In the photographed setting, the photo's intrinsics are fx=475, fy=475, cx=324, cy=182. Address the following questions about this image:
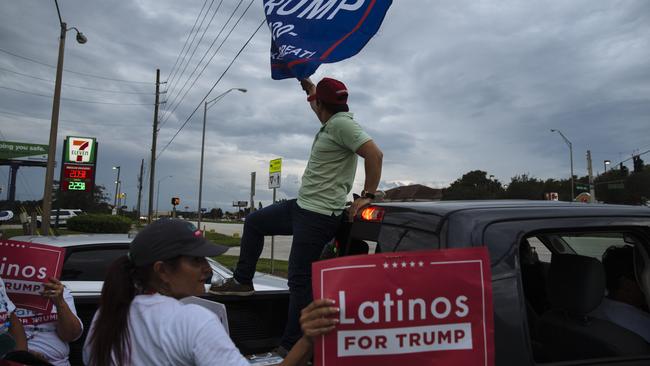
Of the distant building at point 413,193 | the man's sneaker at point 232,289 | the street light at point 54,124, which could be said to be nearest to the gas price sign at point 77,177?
the street light at point 54,124

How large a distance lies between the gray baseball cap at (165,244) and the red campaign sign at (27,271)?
3.41 ft

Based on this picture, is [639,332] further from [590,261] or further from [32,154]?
[32,154]

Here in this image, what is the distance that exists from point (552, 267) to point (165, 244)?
174 cm

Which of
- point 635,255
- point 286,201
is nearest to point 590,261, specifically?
point 635,255

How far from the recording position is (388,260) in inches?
55.2

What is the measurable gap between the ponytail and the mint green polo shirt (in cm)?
120

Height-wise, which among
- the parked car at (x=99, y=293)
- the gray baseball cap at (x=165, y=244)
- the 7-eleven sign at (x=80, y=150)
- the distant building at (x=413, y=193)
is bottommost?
the parked car at (x=99, y=293)

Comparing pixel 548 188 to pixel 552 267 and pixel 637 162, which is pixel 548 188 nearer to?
pixel 637 162

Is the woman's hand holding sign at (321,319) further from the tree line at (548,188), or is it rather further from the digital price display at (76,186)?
the tree line at (548,188)

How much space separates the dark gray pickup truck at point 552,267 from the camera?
64.7 inches

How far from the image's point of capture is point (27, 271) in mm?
2379

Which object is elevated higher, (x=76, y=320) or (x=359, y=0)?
(x=359, y=0)

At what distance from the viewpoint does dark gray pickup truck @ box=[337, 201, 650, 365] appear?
1.64 metres

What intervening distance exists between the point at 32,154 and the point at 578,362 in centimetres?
5196
